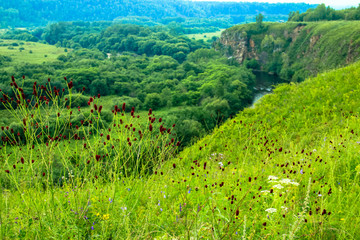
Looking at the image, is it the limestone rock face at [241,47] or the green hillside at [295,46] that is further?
the limestone rock face at [241,47]

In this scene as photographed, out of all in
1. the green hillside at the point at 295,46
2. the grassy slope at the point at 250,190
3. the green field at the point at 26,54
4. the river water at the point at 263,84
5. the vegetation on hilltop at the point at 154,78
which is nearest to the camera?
the grassy slope at the point at 250,190

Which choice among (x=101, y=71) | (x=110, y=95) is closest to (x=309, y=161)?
(x=110, y=95)

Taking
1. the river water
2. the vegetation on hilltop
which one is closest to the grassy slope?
the vegetation on hilltop

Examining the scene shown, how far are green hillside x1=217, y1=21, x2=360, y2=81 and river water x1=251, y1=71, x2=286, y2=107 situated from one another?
422cm

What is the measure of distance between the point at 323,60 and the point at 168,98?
54660 millimetres

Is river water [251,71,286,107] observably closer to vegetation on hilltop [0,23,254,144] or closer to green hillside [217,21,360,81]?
vegetation on hilltop [0,23,254,144]

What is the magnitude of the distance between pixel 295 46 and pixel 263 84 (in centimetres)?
3698

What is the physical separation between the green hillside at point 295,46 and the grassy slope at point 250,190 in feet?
206

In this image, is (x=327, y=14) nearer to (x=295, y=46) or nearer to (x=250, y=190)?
(x=295, y=46)

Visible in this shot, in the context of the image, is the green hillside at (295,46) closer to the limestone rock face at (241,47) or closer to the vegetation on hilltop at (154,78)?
the limestone rock face at (241,47)

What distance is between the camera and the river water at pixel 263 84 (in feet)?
199

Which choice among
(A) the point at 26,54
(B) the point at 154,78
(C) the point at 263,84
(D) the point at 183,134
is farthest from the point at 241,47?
(D) the point at 183,134

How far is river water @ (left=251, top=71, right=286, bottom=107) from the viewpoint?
2394 inches

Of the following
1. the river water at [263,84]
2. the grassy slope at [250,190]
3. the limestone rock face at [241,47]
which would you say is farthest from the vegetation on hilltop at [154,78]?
the limestone rock face at [241,47]
